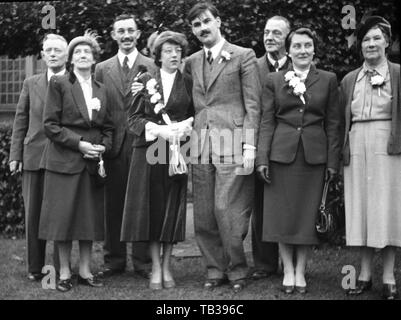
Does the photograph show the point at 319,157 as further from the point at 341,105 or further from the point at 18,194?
the point at 18,194

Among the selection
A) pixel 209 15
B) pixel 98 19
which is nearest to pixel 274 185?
pixel 209 15

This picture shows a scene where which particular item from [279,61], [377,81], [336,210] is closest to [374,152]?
[377,81]

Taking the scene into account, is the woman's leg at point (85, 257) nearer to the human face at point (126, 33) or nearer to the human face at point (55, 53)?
the human face at point (55, 53)

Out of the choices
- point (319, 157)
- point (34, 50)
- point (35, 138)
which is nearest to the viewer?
point (319, 157)

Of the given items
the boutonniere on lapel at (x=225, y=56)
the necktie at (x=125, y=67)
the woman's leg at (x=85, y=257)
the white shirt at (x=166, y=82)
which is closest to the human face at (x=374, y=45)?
the boutonniere on lapel at (x=225, y=56)

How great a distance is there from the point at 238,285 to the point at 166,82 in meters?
1.89

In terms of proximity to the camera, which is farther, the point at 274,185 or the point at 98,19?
the point at 98,19

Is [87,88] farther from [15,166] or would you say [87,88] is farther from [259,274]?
[259,274]

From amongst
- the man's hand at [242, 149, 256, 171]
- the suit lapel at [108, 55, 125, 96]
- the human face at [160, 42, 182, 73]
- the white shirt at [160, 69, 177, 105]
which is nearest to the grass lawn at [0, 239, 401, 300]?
the man's hand at [242, 149, 256, 171]

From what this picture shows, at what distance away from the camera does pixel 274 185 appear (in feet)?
19.3

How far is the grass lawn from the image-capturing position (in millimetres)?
5828

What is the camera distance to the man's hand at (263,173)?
19.2 feet

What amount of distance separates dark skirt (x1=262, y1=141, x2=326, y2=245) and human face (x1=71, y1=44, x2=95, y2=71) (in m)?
1.94
